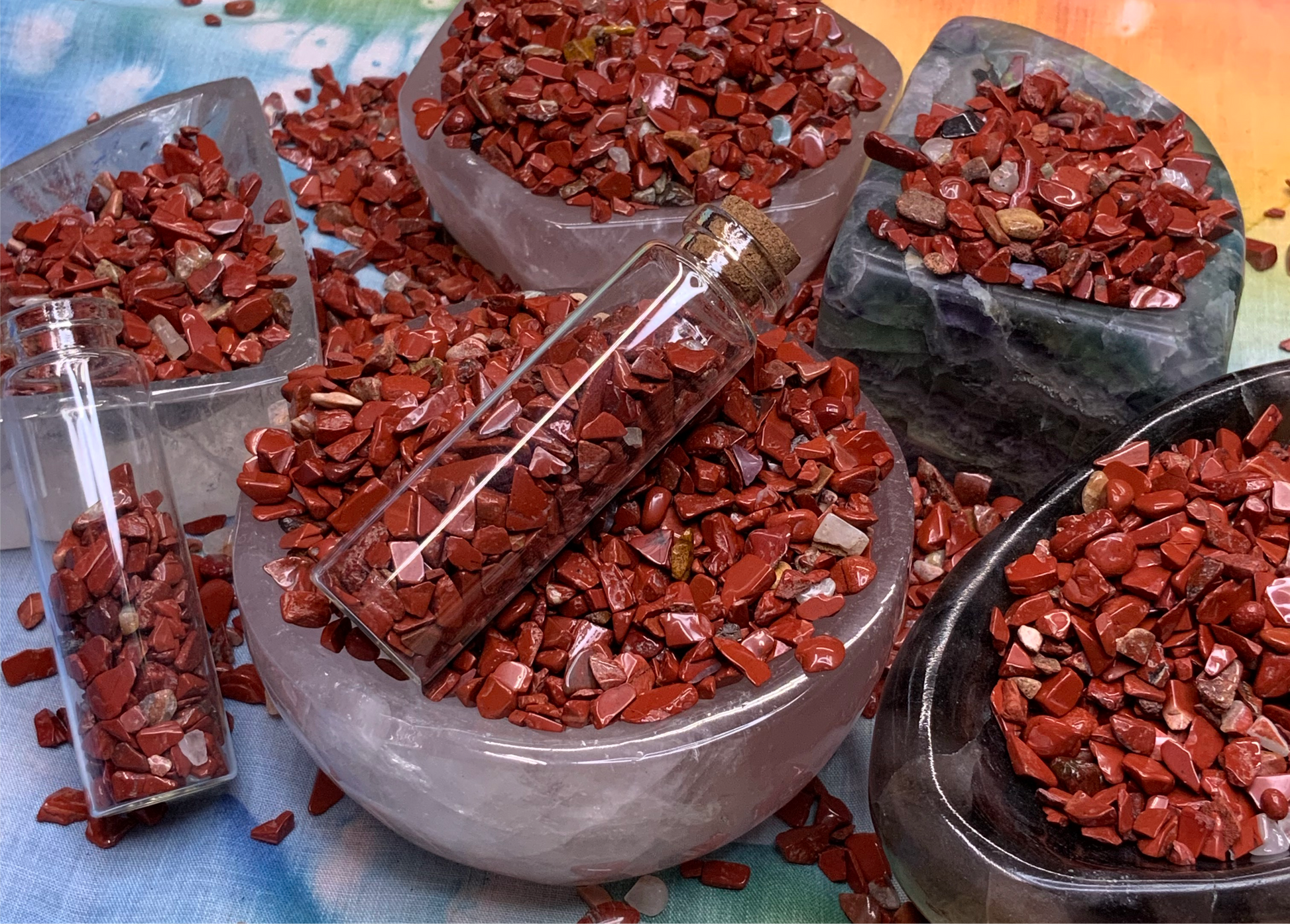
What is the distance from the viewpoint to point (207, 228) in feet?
4.18

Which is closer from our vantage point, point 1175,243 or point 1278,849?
point 1278,849

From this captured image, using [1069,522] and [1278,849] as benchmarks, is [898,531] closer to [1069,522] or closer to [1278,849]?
[1069,522]

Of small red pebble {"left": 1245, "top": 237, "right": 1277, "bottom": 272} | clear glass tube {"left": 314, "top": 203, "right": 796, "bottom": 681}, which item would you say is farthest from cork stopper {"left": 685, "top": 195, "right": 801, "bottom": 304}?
small red pebble {"left": 1245, "top": 237, "right": 1277, "bottom": 272}

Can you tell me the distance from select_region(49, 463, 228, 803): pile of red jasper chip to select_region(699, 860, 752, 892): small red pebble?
39cm

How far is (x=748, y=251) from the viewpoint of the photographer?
0.91m

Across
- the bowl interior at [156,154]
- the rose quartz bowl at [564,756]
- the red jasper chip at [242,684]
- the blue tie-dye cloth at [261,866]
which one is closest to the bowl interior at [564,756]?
the rose quartz bowl at [564,756]

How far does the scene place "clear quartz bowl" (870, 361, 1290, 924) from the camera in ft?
2.47

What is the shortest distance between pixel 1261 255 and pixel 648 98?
0.79 m

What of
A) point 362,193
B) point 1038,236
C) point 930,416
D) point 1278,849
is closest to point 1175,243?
point 1038,236

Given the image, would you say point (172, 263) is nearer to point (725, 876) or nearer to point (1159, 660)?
point (725, 876)

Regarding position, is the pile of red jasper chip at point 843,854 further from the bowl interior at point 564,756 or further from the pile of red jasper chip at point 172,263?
the pile of red jasper chip at point 172,263

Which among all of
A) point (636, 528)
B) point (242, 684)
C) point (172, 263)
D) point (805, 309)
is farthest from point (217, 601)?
point (805, 309)

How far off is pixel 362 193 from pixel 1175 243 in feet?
3.07

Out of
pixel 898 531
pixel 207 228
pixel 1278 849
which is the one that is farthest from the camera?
pixel 207 228
